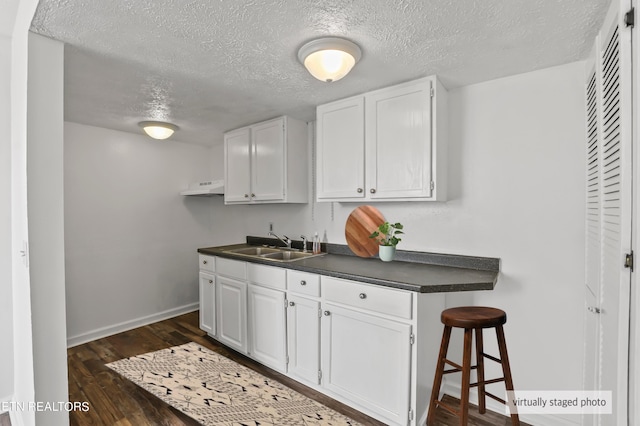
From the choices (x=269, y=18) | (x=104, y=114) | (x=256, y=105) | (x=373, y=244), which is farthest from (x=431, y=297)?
(x=104, y=114)

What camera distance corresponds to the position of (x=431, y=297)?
2072 millimetres

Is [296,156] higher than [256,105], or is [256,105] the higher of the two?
[256,105]

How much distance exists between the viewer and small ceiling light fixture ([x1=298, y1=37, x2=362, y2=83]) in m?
1.70

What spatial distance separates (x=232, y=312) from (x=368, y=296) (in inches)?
59.1

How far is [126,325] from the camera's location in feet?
12.2

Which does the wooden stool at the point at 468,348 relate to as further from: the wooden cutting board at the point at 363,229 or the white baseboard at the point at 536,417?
the wooden cutting board at the point at 363,229

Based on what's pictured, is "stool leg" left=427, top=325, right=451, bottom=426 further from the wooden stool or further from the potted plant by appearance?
the potted plant

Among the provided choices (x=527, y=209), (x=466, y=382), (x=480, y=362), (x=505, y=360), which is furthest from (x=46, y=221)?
(x=527, y=209)

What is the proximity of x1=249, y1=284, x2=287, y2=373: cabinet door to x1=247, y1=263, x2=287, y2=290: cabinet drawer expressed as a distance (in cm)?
5

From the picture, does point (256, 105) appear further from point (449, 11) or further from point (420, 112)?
point (449, 11)

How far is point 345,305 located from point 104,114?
8.79ft

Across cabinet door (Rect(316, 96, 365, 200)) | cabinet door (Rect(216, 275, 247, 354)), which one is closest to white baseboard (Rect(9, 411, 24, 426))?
cabinet door (Rect(216, 275, 247, 354))

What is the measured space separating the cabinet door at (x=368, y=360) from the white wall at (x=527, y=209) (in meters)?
0.64

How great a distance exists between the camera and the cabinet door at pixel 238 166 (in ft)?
11.2
